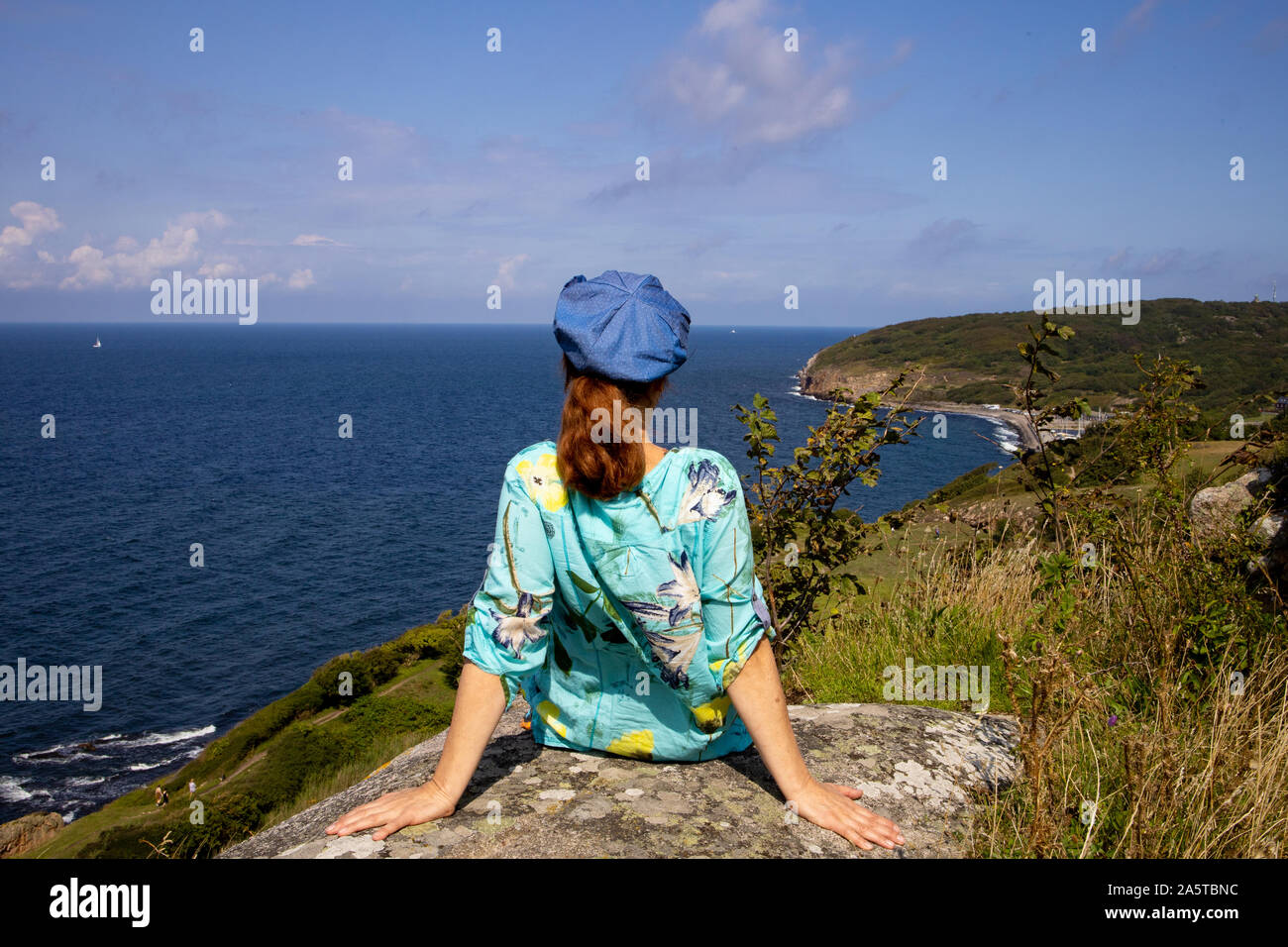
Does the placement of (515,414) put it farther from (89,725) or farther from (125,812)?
(125,812)

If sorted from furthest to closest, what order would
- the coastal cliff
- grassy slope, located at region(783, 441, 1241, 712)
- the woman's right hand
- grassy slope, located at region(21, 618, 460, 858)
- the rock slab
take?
the rock slab < grassy slope, located at region(21, 618, 460, 858) < grassy slope, located at region(783, 441, 1241, 712) < the woman's right hand < the coastal cliff

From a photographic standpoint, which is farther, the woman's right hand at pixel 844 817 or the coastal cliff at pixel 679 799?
the woman's right hand at pixel 844 817

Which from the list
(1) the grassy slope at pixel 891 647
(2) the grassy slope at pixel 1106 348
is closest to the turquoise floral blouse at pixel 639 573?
(1) the grassy slope at pixel 891 647

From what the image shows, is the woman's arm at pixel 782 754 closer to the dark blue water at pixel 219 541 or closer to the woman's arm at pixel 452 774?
Answer: the woman's arm at pixel 452 774

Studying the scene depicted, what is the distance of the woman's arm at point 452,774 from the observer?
2.26 metres

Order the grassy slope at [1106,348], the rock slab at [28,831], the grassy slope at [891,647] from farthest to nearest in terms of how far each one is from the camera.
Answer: the grassy slope at [1106,348] < the rock slab at [28,831] < the grassy slope at [891,647]

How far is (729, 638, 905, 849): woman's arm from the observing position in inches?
92.3

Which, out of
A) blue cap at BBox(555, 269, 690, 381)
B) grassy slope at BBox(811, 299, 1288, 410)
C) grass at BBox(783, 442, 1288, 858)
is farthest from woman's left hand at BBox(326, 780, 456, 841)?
grassy slope at BBox(811, 299, 1288, 410)

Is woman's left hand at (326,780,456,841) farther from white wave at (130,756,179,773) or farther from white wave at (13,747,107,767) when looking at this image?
white wave at (13,747,107,767)

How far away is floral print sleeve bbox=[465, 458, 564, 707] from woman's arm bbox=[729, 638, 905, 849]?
0.62 metres

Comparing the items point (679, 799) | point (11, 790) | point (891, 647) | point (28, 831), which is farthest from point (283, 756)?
point (679, 799)

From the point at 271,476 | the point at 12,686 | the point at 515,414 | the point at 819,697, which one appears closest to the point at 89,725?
the point at 12,686

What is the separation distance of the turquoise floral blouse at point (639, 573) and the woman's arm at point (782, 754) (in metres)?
0.06

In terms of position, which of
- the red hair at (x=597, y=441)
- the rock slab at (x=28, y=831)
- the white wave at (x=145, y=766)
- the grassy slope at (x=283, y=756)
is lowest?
the white wave at (x=145, y=766)
